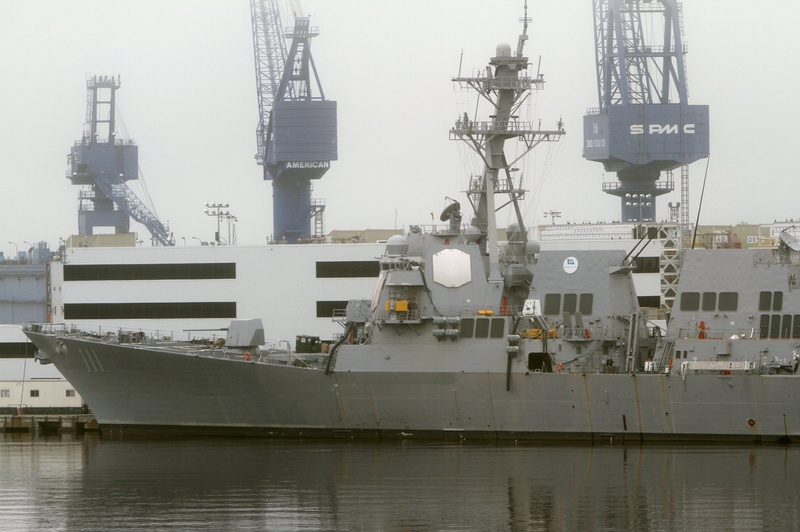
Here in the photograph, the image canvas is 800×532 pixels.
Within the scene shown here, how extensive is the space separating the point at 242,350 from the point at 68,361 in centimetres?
555

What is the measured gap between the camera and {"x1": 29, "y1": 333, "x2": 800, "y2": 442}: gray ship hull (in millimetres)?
38656

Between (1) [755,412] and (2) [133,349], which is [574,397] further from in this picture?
(2) [133,349]

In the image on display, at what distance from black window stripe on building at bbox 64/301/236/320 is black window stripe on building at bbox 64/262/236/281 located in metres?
1.01

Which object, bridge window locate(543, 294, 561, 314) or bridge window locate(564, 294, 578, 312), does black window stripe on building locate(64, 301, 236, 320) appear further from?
bridge window locate(564, 294, 578, 312)

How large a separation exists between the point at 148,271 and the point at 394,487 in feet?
79.8

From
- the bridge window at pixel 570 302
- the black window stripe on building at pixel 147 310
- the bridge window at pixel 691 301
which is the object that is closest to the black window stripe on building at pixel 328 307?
the black window stripe on building at pixel 147 310

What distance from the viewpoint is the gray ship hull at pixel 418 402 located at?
127ft

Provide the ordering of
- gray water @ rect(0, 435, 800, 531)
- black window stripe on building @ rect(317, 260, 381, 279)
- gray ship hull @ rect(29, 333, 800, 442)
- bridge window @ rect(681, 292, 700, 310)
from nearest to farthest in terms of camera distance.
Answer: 1. gray water @ rect(0, 435, 800, 531)
2. gray ship hull @ rect(29, 333, 800, 442)
3. bridge window @ rect(681, 292, 700, 310)
4. black window stripe on building @ rect(317, 260, 381, 279)

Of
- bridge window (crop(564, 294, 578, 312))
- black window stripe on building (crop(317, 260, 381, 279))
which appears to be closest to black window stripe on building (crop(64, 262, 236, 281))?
black window stripe on building (crop(317, 260, 381, 279))

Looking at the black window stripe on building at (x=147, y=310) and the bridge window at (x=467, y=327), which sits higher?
the black window stripe on building at (x=147, y=310)

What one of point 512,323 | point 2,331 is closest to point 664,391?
point 512,323

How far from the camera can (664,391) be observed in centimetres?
3897

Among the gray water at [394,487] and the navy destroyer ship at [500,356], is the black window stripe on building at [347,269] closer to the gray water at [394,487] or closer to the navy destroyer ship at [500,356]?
the navy destroyer ship at [500,356]

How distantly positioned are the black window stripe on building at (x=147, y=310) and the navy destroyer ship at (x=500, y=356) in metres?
10.1
